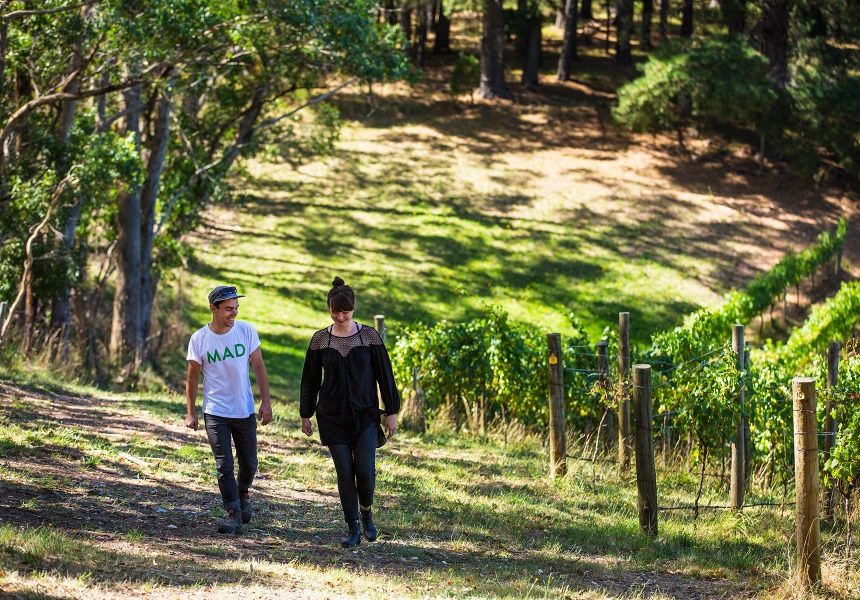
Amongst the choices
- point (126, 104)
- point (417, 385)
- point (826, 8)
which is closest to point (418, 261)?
point (126, 104)

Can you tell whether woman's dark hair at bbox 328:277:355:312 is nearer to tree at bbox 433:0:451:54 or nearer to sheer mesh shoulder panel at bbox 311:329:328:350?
sheer mesh shoulder panel at bbox 311:329:328:350

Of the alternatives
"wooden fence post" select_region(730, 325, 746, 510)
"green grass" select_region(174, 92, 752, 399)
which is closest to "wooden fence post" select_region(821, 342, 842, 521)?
"wooden fence post" select_region(730, 325, 746, 510)

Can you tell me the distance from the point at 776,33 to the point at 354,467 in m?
31.2

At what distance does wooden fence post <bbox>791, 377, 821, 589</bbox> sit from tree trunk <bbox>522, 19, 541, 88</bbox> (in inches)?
1300

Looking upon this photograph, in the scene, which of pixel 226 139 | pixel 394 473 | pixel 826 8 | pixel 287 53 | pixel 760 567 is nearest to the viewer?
pixel 760 567

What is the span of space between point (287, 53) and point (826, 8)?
873 inches

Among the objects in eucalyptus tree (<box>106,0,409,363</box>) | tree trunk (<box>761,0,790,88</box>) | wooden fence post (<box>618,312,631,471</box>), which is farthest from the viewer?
tree trunk (<box>761,0,790,88</box>)

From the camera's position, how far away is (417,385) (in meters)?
12.3

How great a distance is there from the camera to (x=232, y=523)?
6391mm

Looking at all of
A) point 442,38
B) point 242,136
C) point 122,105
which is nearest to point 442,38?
point 442,38

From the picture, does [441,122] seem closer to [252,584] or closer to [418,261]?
[418,261]

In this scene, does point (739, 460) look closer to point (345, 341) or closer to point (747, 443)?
point (747, 443)

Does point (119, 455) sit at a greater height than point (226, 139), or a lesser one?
lesser

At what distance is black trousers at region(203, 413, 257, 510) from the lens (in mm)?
6223
